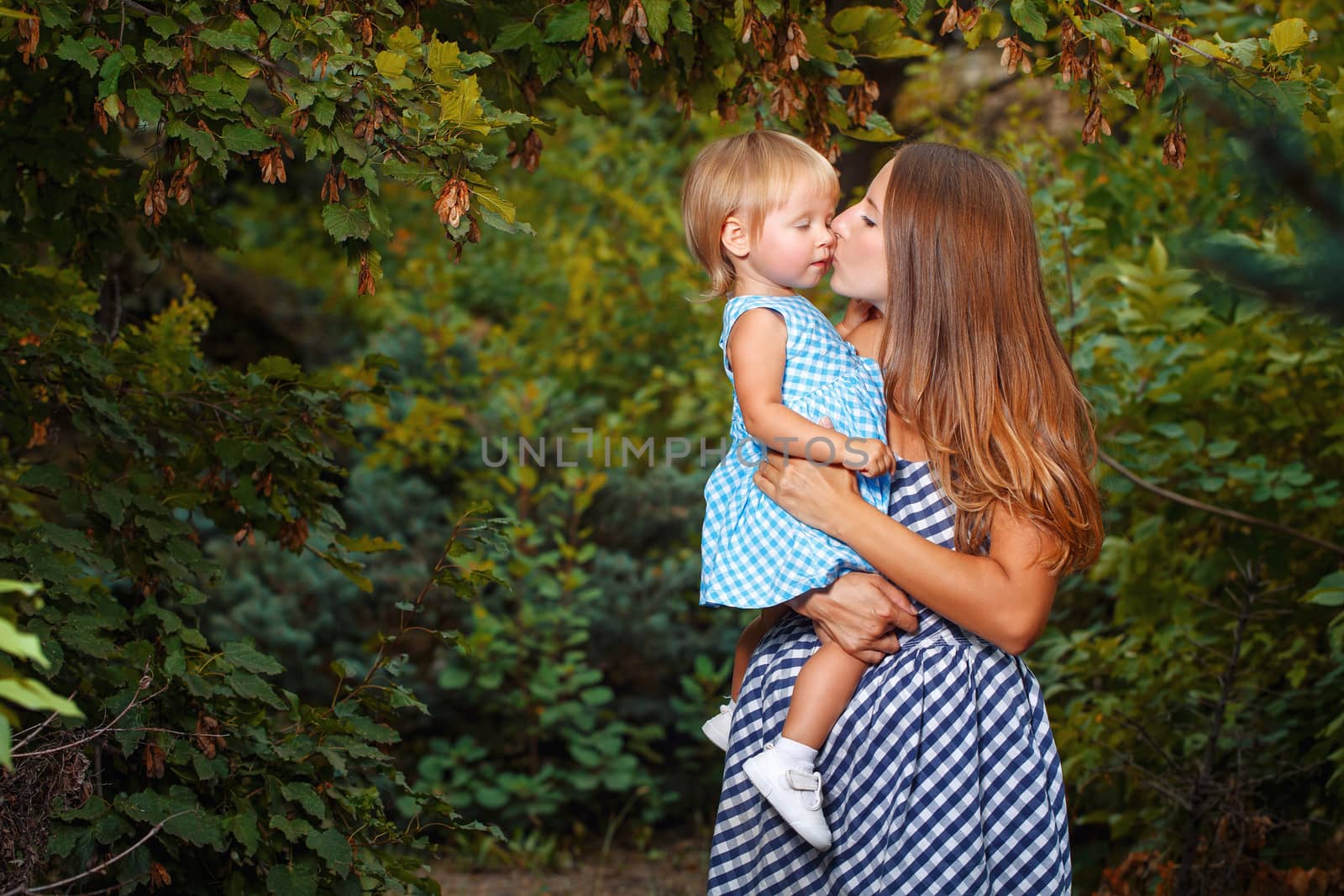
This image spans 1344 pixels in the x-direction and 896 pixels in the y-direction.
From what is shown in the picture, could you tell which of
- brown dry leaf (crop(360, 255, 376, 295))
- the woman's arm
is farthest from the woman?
brown dry leaf (crop(360, 255, 376, 295))

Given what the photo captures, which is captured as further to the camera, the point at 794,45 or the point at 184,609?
the point at 184,609

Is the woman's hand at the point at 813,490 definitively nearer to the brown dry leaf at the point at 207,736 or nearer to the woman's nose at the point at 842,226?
the woman's nose at the point at 842,226

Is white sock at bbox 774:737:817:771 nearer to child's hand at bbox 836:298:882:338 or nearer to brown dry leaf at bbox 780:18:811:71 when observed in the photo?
child's hand at bbox 836:298:882:338

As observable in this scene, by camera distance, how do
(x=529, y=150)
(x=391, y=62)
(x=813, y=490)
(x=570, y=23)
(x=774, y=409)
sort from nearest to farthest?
(x=391, y=62), (x=813, y=490), (x=774, y=409), (x=570, y=23), (x=529, y=150)

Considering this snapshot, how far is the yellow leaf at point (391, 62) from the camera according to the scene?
1570mm

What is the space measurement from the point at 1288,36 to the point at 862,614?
1070 millimetres

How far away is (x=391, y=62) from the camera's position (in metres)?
1.58

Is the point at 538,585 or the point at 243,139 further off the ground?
the point at 243,139

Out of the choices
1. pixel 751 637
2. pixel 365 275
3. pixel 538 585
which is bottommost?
pixel 538 585

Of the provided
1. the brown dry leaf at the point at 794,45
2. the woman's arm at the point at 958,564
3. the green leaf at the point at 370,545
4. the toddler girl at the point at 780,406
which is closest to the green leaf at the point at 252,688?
the green leaf at the point at 370,545

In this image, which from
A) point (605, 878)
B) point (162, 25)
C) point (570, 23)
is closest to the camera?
point (162, 25)

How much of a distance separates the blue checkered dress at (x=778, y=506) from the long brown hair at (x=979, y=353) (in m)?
0.07

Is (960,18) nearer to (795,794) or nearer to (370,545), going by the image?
(795,794)

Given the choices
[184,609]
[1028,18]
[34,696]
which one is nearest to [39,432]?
[184,609]
